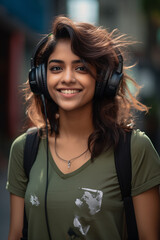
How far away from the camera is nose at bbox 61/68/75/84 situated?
2.69 metres

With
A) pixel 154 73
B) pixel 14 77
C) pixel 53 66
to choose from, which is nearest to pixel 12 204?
pixel 53 66

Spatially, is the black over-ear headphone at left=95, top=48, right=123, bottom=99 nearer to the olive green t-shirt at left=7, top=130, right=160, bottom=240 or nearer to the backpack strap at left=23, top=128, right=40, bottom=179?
the olive green t-shirt at left=7, top=130, right=160, bottom=240

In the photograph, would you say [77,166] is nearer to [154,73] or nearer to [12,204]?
[12,204]

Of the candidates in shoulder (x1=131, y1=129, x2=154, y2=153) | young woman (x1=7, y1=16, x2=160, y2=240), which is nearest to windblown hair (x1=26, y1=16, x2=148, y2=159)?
young woman (x1=7, y1=16, x2=160, y2=240)

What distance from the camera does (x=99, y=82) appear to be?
9.15ft

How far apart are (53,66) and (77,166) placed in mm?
696

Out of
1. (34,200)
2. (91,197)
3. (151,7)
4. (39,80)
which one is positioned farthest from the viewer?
(151,7)

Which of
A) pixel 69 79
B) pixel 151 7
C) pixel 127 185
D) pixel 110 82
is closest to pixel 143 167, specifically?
pixel 127 185

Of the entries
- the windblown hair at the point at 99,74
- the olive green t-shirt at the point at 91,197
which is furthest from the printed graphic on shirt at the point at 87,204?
the windblown hair at the point at 99,74

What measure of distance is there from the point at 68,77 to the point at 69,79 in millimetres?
15

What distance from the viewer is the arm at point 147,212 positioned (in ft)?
8.60

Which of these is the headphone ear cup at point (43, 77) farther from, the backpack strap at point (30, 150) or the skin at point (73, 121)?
the backpack strap at point (30, 150)

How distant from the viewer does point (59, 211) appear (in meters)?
2.64

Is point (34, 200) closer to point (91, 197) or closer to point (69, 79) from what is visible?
point (91, 197)
